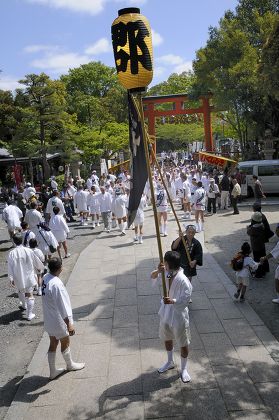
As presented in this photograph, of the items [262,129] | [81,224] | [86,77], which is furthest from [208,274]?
[86,77]

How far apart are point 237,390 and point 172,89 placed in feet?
181

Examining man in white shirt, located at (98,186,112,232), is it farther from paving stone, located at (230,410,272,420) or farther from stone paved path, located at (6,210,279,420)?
paving stone, located at (230,410,272,420)

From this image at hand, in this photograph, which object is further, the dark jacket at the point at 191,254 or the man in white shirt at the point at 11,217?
the man in white shirt at the point at 11,217

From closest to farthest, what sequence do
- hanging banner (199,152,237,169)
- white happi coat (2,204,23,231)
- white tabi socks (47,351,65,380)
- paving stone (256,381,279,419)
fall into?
paving stone (256,381,279,419)
white tabi socks (47,351,65,380)
white happi coat (2,204,23,231)
hanging banner (199,152,237,169)

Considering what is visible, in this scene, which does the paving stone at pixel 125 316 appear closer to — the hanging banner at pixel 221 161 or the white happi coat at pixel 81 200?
the white happi coat at pixel 81 200

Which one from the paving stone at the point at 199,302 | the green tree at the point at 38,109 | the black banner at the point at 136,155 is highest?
the green tree at the point at 38,109

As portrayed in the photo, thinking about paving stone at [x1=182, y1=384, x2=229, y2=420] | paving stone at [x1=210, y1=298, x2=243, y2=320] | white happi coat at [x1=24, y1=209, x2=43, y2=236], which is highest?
white happi coat at [x1=24, y1=209, x2=43, y2=236]

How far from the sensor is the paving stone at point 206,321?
6.20 meters

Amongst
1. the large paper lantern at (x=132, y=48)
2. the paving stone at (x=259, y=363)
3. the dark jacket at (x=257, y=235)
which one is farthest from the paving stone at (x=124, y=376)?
the dark jacket at (x=257, y=235)

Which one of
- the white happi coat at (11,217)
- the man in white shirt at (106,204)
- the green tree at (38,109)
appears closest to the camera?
the white happi coat at (11,217)

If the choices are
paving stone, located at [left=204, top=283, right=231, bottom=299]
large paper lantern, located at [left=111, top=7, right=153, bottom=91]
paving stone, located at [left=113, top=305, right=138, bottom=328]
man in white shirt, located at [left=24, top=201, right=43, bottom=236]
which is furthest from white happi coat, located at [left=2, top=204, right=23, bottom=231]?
large paper lantern, located at [left=111, top=7, right=153, bottom=91]

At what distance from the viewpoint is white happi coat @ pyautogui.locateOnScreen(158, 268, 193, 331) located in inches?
189

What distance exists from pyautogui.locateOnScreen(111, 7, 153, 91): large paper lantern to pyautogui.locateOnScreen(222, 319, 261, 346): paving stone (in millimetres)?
3944

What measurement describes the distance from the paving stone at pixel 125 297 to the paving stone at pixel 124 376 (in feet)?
6.57
